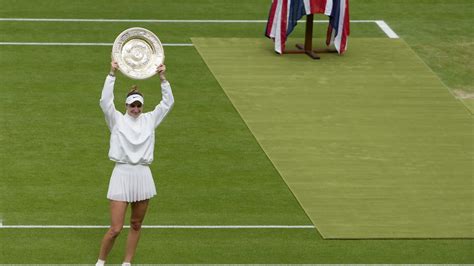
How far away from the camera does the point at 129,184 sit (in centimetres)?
1753

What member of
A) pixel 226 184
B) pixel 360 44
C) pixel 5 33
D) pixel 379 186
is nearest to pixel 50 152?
pixel 226 184

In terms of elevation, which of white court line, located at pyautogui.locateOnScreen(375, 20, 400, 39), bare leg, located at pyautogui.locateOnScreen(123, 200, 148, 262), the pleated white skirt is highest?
the pleated white skirt

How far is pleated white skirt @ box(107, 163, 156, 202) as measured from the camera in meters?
17.5

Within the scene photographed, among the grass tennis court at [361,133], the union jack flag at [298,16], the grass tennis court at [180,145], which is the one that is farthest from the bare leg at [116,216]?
the union jack flag at [298,16]

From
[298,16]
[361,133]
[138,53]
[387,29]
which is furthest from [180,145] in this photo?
[387,29]

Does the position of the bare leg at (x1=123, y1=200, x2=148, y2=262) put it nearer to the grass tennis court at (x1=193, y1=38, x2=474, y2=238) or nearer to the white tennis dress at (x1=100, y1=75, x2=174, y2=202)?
the white tennis dress at (x1=100, y1=75, x2=174, y2=202)

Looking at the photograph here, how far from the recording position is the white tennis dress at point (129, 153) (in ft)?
57.5

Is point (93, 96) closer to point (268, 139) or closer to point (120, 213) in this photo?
point (268, 139)

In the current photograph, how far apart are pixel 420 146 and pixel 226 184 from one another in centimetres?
374

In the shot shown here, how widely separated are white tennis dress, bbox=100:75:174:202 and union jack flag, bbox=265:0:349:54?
10811mm

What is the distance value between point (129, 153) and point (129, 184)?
0.37 metres

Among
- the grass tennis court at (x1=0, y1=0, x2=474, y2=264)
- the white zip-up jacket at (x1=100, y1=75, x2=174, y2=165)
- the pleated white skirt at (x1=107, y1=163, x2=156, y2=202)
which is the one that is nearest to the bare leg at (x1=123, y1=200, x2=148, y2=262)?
the pleated white skirt at (x1=107, y1=163, x2=156, y2=202)

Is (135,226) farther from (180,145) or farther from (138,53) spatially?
(180,145)

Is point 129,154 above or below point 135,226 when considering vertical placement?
above
